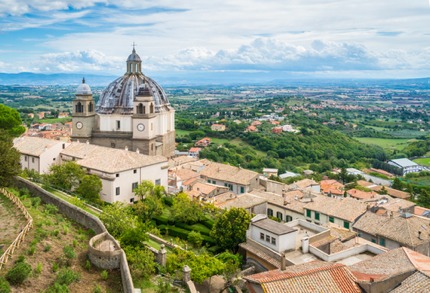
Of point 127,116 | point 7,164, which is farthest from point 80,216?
point 127,116

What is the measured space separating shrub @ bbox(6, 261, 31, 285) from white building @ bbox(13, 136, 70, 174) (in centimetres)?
2471

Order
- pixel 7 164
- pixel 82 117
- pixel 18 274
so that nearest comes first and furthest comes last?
pixel 18 274
pixel 7 164
pixel 82 117

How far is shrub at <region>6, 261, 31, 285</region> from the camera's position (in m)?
17.3

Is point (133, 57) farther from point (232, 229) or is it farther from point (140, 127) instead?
point (232, 229)

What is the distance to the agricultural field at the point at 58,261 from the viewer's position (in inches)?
719

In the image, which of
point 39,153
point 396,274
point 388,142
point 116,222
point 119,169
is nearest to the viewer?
point 396,274

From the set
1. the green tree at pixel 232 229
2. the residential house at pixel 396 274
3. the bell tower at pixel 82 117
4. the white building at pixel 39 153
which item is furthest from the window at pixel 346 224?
the bell tower at pixel 82 117

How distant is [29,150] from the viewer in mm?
42031

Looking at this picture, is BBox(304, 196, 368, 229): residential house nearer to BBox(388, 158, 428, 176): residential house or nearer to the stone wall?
the stone wall

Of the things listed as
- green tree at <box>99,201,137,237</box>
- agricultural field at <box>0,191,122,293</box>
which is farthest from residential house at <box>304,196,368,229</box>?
agricultural field at <box>0,191,122,293</box>

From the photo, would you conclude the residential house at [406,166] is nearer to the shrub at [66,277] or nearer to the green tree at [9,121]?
the green tree at [9,121]

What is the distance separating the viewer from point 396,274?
763 inches

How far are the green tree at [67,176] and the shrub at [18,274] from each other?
18390 mm

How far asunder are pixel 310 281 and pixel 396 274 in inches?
144
